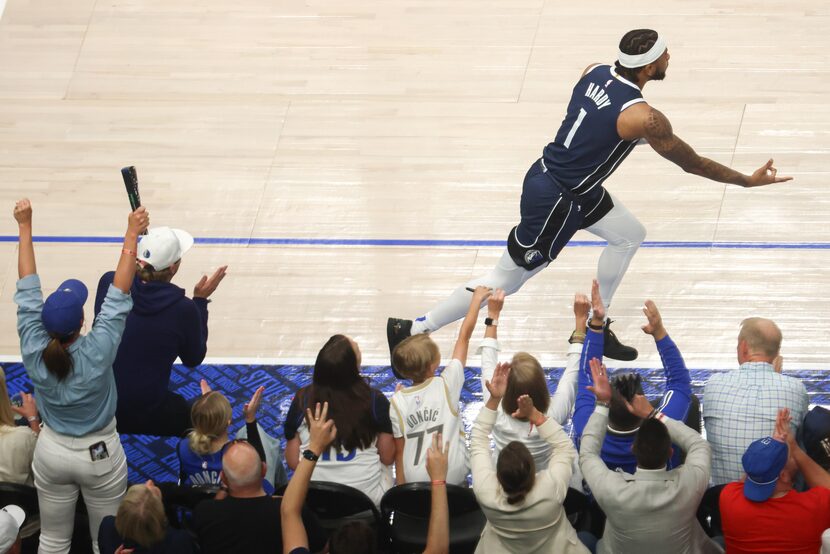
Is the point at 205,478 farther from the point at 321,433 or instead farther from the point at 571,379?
the point at 571,379

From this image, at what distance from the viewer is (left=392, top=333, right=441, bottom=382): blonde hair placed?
4.50 m

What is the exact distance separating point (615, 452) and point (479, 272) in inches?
102

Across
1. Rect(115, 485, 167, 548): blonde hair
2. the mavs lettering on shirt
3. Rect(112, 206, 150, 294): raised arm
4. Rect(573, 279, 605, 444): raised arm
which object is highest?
Rect(112, 206, 150, 294): raised arm

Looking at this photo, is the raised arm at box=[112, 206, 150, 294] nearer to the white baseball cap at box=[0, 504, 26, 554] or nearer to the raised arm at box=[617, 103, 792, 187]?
the white baseball cap at box=[0, 504, 26, 554]

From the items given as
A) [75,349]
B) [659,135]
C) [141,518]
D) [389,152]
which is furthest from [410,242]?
[141,518]

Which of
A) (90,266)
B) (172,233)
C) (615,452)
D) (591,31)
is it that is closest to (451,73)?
(591,31)

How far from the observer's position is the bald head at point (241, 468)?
3.92 m

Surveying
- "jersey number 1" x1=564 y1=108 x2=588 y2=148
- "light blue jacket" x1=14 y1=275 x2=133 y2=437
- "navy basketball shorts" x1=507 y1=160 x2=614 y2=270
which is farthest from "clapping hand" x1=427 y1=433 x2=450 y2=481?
"jersey number 1" x1=564 y1=108 x2=588 y2=148

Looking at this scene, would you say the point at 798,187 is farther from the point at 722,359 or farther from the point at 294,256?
the point at 294,256

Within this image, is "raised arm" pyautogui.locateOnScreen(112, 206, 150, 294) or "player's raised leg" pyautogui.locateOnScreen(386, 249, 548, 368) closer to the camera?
"raised arm" pyautogui.locateOnScreen(112, 206, 150, 294)

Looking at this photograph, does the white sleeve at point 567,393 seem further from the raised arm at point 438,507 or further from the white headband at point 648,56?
the white headband at point 648,56

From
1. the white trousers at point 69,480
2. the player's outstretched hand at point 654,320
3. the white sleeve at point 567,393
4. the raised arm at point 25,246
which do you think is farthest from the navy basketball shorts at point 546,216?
the raised arm at point 25,246

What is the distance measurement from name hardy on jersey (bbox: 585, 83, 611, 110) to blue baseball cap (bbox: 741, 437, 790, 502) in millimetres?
2066

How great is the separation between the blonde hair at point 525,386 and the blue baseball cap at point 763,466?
823mm
